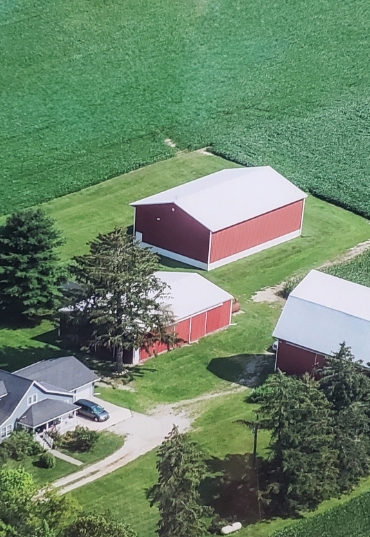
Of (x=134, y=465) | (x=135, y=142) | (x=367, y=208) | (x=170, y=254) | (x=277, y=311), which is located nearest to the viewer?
(x=134, y=465)

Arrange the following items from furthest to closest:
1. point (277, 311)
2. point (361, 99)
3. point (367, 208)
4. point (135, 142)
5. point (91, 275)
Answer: point (361, 99)
point (135, 142)
point (367, 208)
point (277, 311)
point (91, 275)

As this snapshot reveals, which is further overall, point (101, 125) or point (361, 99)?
point (361, 99)

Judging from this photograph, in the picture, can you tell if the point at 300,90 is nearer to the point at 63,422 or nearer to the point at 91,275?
the point at 91,275

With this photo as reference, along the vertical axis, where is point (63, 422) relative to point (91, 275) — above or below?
below

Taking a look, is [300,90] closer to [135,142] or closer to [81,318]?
[135,142]

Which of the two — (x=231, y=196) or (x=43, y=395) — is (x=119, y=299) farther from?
(x=231, y=196)

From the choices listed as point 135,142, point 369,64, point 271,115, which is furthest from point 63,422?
point 369,64

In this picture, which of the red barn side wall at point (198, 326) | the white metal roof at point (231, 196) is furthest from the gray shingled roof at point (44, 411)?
the white metal roof at point (231, 196)
